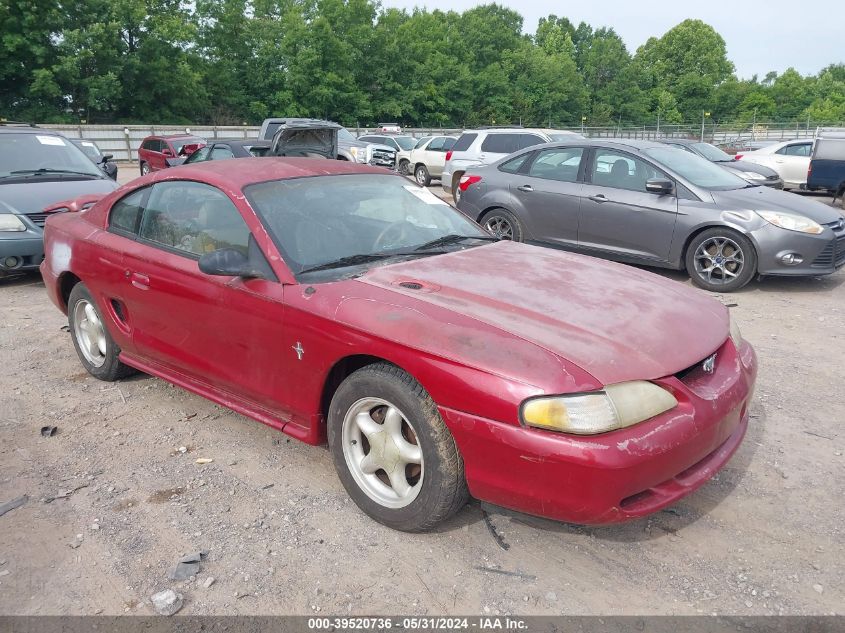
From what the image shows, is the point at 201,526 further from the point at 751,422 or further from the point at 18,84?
the point at 18,84

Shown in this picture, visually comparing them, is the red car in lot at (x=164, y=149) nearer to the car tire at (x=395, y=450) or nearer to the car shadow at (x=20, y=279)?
the car shadow at (x=20, y=279)

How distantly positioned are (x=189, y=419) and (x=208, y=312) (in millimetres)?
922

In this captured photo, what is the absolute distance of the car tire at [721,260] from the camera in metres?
6.97

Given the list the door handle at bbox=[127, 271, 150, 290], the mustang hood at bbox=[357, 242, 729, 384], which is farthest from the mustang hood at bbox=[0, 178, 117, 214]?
the mustang hood at bbox=[357, 242, 729, 384]

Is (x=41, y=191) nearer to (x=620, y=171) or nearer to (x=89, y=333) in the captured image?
(x=89, y=333)

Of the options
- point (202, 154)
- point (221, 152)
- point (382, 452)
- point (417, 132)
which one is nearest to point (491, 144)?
point (221, 152)

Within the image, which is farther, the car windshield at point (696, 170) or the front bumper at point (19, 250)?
the car windshield at point (696, 170)

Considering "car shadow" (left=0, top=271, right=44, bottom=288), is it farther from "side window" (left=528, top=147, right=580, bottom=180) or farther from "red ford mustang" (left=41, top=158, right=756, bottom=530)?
"side window" (left=528, top=147, right=580, bottom=180)

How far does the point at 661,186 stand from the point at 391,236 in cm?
454

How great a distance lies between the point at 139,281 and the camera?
3.91 meters

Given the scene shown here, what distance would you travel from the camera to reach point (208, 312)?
3496 millimetres

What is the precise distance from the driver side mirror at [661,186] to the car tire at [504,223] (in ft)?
5.52

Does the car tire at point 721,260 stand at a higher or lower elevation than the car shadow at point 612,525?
higher

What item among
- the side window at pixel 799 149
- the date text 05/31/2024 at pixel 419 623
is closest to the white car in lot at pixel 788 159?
the side window at pixel 799 149
